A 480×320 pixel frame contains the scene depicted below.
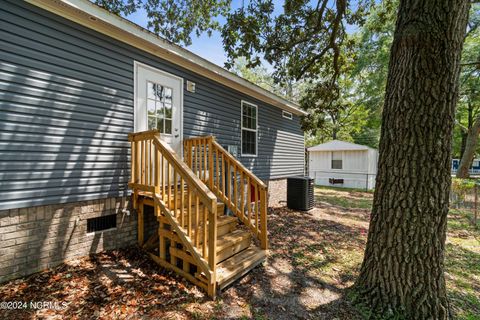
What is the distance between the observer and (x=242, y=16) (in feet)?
17.8

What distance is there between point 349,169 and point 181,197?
13.1 meters

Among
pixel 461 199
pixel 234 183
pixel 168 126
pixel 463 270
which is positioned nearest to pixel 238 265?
pixel 234 183

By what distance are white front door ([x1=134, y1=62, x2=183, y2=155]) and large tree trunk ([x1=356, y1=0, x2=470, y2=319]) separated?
3.60 metres

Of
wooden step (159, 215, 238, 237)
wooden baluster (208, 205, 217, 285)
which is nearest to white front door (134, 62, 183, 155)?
wooden step (159, 215, 238, 237)

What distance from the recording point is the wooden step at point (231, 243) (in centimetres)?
305

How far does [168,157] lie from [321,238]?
3550 millimetres

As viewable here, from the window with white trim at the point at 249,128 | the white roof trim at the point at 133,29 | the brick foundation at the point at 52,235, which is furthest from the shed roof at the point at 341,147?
the brick foundation at the point at 52,235

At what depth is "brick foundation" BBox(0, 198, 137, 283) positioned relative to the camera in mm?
2729

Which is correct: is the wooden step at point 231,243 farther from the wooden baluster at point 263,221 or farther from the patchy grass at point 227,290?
the patchy grass at point 227,290

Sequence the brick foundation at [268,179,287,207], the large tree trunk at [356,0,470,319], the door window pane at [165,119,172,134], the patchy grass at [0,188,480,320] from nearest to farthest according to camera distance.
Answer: the large tree trunk at [356,0,470,319], the patchy grass at [0,188,480,320], the door window pane at [165,119,172,134], the brick foundation at [268,179,287,207]

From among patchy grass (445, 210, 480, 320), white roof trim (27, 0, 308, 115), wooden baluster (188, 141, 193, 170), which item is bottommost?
patchy grass (445, 210, 480, 320)

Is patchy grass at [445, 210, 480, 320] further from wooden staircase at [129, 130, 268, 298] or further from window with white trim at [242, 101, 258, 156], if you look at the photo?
window with white trim at [242, 101, 258, 156]

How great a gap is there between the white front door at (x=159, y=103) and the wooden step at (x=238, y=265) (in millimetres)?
2425

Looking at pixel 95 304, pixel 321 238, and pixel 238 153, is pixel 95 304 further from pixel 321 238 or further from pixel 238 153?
pixel 238 153
